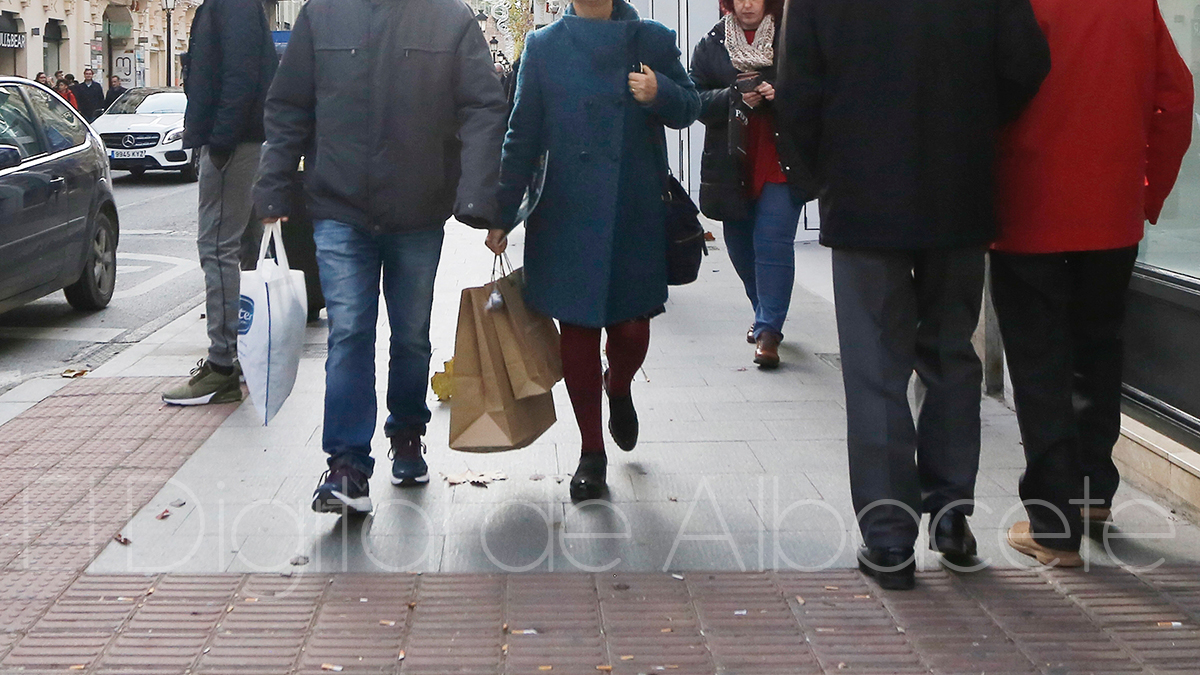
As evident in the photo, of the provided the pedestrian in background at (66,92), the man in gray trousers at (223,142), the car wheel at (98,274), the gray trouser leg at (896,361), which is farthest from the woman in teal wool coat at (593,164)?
the pedestrian in background at (66,92)

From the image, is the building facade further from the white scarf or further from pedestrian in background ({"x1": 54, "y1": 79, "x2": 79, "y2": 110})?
the white scarf

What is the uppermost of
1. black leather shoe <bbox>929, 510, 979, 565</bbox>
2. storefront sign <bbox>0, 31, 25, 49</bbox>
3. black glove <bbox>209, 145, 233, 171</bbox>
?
storefront sign <bbox>0, 31, 25, 49</bbox>

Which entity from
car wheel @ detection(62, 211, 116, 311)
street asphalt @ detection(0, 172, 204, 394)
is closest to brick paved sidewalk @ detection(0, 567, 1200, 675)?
street asphalt @ detection(0, 172, 204, 394)

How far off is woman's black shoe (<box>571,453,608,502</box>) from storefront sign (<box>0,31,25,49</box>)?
1417 inches

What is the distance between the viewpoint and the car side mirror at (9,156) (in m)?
8.55

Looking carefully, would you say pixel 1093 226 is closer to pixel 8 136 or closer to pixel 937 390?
pixel 937 390

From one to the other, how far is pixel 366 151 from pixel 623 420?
4.59ft

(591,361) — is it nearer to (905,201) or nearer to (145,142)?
(905,201)

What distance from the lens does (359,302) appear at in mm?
4805

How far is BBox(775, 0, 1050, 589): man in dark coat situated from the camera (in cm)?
395

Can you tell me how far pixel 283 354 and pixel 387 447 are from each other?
1.10m

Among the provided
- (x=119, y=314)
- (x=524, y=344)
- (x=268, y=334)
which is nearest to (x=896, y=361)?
(x=524, y=344)

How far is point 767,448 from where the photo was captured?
5.68m

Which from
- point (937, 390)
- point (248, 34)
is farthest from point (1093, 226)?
point (248, 34)
